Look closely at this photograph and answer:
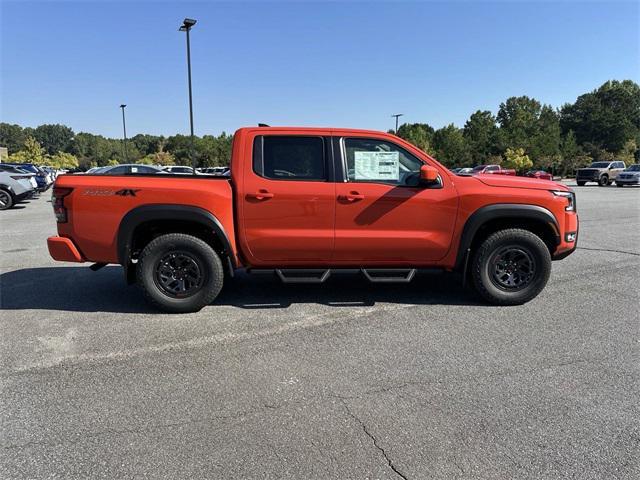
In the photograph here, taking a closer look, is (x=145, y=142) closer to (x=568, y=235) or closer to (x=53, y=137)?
(x=53, y=137)

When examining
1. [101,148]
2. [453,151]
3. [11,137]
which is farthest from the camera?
[11,137]

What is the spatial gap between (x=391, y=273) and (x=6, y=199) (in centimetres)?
1655

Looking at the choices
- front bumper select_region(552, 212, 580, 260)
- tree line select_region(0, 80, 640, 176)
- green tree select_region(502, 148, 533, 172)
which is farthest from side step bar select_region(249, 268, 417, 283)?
green tree select_region(502, 148, 533, 172)

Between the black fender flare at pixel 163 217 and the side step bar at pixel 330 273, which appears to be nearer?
the black fender flare at pixel 163 217

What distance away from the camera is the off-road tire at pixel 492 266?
5.01 metres

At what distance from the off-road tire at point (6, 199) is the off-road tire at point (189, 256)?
14739 mm

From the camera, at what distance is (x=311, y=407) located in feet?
9.93

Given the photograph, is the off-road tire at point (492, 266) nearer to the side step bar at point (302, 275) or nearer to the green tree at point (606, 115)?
the side step bar at point (302, 275)

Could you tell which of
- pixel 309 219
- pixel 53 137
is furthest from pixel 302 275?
pixel 53 137

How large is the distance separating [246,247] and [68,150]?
14437 centimetres

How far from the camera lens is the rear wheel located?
1609 cm

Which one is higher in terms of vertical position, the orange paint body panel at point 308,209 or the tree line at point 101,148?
the tree line at point 101,148

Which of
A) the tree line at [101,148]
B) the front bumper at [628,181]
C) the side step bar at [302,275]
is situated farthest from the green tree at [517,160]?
the side step bar at [302,275]

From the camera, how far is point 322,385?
130 inches
